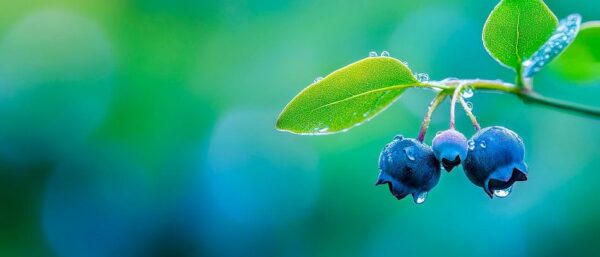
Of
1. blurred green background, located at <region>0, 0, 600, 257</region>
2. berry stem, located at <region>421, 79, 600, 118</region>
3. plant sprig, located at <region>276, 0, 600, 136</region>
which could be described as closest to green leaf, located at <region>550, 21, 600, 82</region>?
plant sprig, located at <region>276, 0, 600, 136</region>

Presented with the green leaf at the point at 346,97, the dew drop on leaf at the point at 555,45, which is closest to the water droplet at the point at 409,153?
the green leaf at the point at 346,97

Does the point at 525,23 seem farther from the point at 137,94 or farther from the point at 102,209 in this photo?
the point at 102,209

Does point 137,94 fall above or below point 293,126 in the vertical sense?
above

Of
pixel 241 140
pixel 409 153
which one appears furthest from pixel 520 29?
pixel 241 140

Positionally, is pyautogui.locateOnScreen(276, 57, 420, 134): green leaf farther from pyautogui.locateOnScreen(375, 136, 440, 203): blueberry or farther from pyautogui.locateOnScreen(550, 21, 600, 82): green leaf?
pyautogui.locateOnScreen(550, 21, 600, 82): green leaf

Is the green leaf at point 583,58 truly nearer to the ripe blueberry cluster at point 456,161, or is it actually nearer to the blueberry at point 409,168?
the ripe blueberry cluster at point 456,161

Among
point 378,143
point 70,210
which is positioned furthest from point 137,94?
point 378,143
